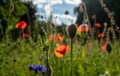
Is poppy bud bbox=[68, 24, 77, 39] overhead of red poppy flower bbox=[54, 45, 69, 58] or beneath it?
overhead

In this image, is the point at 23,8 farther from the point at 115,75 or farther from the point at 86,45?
the point at 115,75

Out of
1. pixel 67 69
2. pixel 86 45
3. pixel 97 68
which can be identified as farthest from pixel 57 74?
pixel 86 45

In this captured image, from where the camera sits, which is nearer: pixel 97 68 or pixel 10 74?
pixel 97 68

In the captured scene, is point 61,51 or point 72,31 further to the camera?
point 61,51

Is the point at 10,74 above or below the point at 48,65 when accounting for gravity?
below

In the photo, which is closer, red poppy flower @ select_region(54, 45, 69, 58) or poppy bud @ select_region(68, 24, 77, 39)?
poppy bud @ select_region(68, 24, 77, 39)

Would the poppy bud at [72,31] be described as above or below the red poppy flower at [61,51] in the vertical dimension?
above

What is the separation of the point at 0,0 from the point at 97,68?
21481 millimetres

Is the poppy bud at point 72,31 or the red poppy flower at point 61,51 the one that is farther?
the red poppy flower at point 61,51

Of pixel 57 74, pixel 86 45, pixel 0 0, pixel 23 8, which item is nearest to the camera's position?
pixel 57 74

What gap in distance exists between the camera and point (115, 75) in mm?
1338

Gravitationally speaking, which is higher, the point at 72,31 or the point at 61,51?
the point at 72,31

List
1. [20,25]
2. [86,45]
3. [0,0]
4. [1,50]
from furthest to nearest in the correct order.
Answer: [0,0]
[20,25]
[86,45]
[1,50]

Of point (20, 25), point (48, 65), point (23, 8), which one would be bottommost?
point (23, 8)
